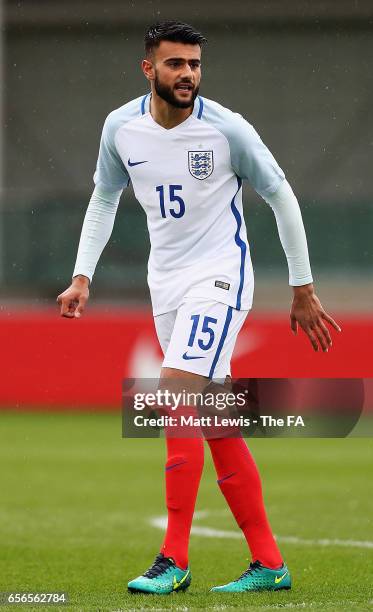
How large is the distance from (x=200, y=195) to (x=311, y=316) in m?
0.58

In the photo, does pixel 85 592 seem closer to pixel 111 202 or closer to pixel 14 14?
pixel 111 202

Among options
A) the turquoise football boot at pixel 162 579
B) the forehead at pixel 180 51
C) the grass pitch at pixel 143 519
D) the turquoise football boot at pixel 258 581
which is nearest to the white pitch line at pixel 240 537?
the grass pitch at pixel 143 519

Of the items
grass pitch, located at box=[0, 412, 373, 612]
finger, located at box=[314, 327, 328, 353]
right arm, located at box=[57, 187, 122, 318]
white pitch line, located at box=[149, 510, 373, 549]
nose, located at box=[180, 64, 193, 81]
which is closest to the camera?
nose, located at box=[180, 64, 193, 81]

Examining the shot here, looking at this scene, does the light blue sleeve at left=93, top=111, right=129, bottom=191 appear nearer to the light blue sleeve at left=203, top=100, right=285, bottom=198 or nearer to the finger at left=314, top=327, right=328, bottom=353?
the light blue sleeve at left=203, top=100, right=285, bottom=198

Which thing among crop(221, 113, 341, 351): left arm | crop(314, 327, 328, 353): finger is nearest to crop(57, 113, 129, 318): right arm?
crop(221, 113, 341, 351): left arm

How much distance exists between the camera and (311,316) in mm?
4883

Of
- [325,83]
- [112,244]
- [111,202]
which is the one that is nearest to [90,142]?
[325,83]

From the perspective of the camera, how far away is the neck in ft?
16.0

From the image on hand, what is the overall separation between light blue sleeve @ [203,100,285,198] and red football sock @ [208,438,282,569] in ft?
3.02

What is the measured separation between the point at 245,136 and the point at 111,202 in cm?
72

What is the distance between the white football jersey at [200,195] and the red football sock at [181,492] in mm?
507

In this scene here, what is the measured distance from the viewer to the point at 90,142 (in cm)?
2152

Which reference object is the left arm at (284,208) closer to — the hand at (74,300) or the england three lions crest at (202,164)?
the england three lions crest at (202,164)

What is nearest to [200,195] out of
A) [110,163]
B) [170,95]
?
[170,95]
